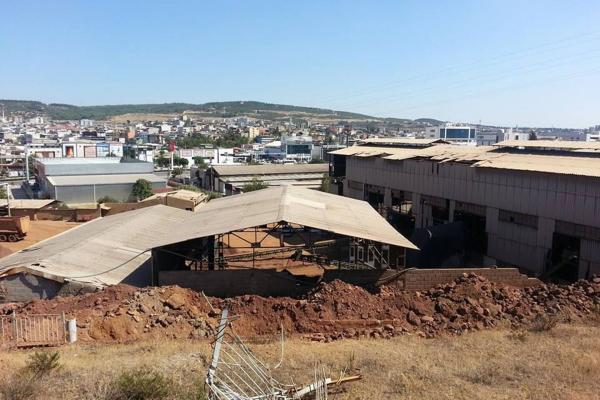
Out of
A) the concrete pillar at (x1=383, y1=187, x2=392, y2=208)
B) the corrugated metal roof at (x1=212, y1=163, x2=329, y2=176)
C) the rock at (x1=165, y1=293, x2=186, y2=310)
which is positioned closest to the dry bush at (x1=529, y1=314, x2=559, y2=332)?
the rock at (x1=165, y1=293, x2=186, y2=310)

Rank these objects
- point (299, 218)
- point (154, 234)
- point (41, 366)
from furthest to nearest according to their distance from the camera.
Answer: point (154, 234), point (299, 218), point (41, 366)

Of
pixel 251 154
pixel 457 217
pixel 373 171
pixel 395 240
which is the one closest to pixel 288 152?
pixel 251 154

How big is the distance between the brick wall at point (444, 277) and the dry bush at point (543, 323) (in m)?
3.04

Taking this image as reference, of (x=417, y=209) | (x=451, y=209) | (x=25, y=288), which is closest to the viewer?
(x=25, y=288)

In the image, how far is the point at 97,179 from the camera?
68500mm

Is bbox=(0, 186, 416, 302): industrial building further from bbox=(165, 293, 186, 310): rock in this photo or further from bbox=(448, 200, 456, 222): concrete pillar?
bbox=(448, 200, 456, 222): concrete pillar

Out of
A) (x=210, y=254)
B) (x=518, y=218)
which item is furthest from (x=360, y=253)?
(x=518, y=218)

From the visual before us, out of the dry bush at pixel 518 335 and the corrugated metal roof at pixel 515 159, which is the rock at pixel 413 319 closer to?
the dry bush at pixel 518 335

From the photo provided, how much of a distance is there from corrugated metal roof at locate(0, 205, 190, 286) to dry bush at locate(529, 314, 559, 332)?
12.7 m

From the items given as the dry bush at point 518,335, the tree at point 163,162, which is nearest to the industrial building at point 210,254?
the dry bush at point 518,335

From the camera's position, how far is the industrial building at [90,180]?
210 feet

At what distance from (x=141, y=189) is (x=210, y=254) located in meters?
46.4

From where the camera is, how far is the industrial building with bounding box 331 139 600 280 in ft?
70.6

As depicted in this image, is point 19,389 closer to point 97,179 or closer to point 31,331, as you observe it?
point 31,331
